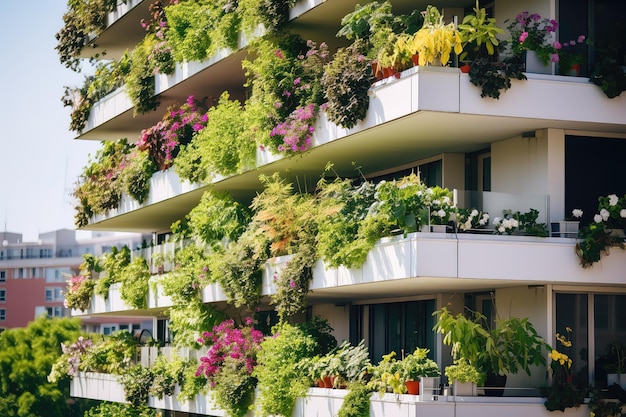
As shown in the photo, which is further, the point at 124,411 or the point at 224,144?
the point at 124,411

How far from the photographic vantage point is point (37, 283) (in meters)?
174

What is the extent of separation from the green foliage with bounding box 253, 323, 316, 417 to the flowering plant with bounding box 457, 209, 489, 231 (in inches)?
221

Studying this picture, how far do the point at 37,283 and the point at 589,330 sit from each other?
152 meters

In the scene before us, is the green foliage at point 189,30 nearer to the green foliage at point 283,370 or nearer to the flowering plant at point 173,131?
the flowering plant at point 173,131

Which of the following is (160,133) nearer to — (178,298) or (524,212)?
(178,298)

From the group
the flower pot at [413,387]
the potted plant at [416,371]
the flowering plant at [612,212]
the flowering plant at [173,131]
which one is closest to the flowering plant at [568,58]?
the flowering plant at [612,212]

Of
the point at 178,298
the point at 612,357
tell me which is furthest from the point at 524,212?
the point at 178,298

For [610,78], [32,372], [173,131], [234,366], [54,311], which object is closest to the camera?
[610,78]

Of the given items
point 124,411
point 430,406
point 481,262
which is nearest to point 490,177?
point 481,262

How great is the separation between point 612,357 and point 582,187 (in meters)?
3.23

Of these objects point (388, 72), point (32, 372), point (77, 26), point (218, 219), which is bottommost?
point (32, 372)

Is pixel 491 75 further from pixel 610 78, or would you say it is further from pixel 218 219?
pixel 218 219

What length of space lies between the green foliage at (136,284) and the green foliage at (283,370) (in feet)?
38.4

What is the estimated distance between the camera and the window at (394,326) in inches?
1157
